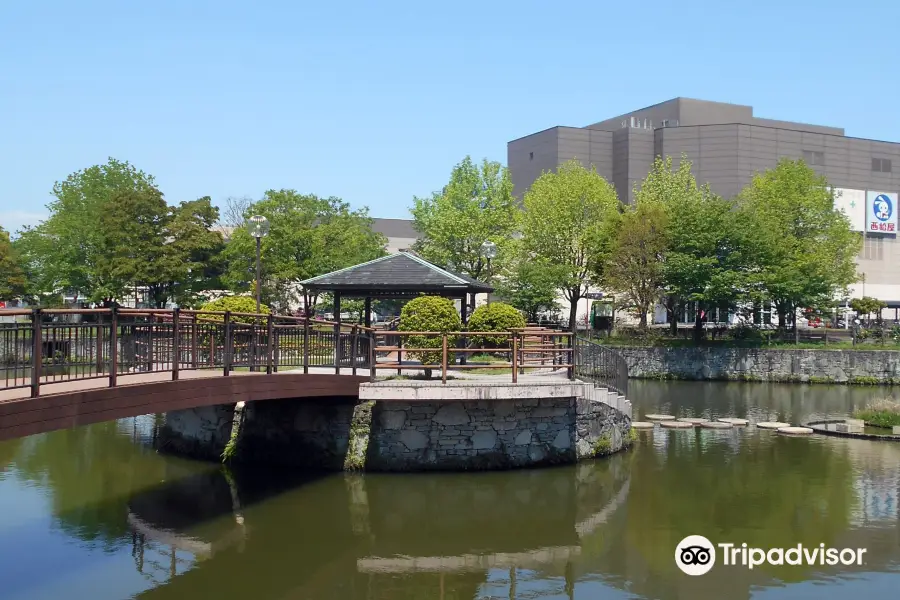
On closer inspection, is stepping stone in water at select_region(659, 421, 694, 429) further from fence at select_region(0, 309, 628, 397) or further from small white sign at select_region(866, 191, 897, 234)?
small white sign at select_region(866, 191, 897, 234)

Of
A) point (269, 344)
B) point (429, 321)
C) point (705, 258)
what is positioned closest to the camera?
point (269, 344)

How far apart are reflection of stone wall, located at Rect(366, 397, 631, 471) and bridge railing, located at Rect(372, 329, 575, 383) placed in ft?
2.32

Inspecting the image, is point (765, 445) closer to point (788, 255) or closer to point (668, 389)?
point (668, 389)

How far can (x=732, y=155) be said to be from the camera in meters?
70.8

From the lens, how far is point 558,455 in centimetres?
1647

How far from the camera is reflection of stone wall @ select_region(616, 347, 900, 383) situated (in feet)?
124

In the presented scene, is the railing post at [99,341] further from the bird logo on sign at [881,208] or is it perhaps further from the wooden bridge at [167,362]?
the bird logo on sign at [881,208]

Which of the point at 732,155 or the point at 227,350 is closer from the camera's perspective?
the point at 227,350

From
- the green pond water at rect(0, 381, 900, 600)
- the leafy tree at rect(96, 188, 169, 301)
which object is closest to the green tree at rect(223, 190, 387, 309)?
the leafy tree at rect(96, 188, 169, 301)

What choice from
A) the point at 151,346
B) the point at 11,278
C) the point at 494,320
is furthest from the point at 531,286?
the point at 151,346

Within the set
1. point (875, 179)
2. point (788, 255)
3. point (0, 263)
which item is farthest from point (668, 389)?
point (875, 179)

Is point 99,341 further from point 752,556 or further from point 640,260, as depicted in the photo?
point 640,260

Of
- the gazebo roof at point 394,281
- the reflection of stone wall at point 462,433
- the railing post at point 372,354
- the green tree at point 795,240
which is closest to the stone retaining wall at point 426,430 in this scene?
the reflection of stone wall at point 462,433

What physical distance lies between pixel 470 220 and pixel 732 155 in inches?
1452
